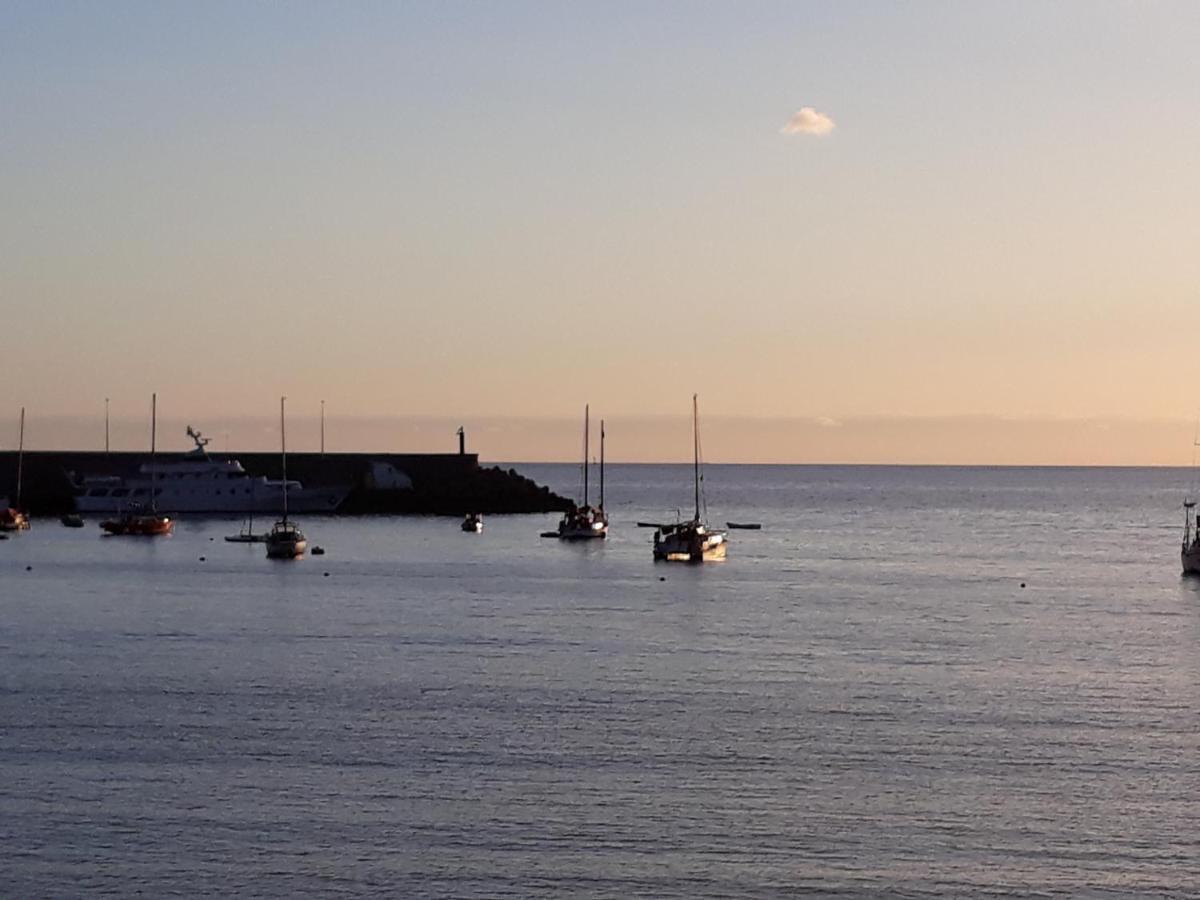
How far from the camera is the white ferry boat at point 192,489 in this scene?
148 meters

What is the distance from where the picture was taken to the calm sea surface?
102 feet

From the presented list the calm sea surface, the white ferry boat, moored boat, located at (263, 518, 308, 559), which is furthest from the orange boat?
the calm sea surface

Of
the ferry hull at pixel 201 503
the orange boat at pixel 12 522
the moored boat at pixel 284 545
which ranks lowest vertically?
the moored boat at pixel 284 545

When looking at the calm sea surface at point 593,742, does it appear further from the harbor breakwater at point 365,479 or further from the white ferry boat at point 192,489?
the harbor breakwater at point 365,479

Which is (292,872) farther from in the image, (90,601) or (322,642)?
(90,601)

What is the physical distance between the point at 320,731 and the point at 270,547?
60500 millimetres

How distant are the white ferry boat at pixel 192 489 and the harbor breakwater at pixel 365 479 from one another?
4.65 meters

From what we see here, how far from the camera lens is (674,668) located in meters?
54.2

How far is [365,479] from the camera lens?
531 ft

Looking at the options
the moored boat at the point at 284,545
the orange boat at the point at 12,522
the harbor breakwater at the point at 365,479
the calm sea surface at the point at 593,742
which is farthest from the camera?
the harbor breakwater at the point at 365,479

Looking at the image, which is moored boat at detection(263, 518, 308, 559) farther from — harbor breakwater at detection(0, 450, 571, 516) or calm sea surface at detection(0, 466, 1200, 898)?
harbor breakwater at detection(0, 450, 571, 516)

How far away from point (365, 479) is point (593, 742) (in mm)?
122124

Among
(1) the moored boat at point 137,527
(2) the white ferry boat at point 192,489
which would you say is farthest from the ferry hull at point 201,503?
(1) the moored boat at point 137,527

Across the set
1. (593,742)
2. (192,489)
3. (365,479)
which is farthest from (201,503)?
(593,742)
